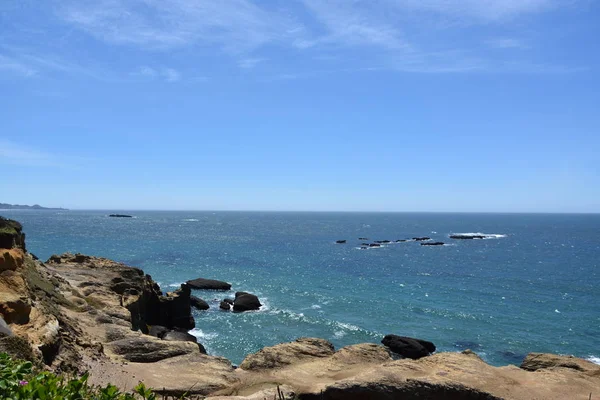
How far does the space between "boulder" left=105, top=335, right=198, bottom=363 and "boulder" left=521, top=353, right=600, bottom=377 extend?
1853cm

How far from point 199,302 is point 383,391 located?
35.5 meters

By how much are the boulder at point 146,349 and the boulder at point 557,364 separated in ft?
60.8

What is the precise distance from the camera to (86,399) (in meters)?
6.80

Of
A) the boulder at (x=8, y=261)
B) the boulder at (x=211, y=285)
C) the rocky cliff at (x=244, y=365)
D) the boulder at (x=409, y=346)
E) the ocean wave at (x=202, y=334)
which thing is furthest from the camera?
the boulder at (x=211, y=285)

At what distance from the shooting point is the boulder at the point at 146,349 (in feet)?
75.5

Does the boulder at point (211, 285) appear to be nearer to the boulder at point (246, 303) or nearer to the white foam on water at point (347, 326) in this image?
the boulder at point (246, 303)

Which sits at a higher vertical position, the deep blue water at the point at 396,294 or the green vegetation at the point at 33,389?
the green vegetation at the point at 33,389

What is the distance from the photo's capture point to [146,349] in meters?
23.6

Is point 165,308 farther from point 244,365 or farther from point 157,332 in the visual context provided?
point 244,365

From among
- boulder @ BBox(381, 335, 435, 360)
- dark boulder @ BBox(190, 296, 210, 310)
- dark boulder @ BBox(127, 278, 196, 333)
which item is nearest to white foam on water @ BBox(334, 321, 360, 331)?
boulder @ BBox(381, 335, 435, 360)

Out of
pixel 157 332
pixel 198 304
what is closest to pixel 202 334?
pixel 157 332

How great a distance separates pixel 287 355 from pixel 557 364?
1456 cm

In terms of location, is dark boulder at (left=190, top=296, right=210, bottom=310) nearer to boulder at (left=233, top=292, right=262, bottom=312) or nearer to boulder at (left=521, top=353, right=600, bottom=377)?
boulder at (left=233, top=292, right=262, bottom=312)

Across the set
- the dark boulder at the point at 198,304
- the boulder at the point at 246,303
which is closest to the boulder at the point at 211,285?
the dark boulder at the point at 198,304
